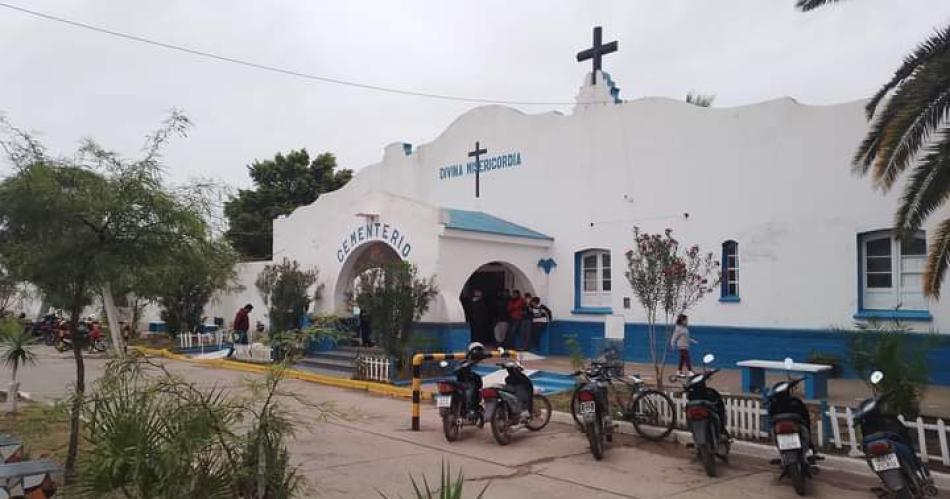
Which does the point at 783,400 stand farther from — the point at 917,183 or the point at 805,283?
the point at 805,283

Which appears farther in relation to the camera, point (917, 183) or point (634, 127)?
point (634, 127)

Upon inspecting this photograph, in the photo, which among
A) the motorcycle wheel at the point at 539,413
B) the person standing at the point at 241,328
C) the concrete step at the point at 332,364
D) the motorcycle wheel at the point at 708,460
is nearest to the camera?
the motorcycle wheel at the point at 708,460

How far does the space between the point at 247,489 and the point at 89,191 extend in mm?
4063

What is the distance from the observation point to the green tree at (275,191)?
120 feet

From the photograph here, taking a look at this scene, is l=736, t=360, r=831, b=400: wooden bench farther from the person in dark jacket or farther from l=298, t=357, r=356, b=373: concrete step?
the person in dark jacket

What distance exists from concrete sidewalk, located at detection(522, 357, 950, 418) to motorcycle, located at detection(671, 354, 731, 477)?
3869 millimetres

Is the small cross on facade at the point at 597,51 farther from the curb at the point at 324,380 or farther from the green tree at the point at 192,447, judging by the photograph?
the green tree at the point at 192,447

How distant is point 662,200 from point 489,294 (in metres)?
6.07

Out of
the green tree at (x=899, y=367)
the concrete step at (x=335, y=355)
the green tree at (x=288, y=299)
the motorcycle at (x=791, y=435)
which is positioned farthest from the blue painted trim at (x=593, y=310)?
the motorcycle at (x=791, y=435)

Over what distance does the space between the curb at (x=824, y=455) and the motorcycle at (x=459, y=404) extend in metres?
1.89

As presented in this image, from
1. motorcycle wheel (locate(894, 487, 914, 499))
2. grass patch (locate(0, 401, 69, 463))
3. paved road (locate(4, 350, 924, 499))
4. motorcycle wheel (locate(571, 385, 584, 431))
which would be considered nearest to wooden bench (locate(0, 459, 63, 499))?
grass patch (locate(0, 401, 69, 463))

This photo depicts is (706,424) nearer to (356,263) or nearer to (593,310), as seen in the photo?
(593,310)

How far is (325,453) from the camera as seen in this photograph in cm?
902

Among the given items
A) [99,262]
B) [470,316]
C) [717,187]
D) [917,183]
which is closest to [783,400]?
[917,183]
